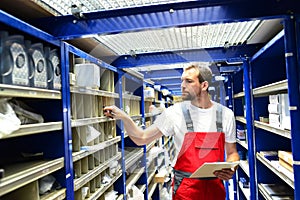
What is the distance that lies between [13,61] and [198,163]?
1.67 metres

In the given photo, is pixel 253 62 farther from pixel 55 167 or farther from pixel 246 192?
pixel 55 167

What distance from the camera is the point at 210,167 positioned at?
2012 mm

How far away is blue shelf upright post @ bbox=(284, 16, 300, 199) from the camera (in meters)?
1.78

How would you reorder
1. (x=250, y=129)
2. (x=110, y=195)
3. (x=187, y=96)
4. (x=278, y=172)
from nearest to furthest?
(x=278, y=172) → (x=187, y=96) → (x=110, y=195) → (x=250, y=129)

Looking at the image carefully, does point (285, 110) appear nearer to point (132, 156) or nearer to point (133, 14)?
point (133, 14)

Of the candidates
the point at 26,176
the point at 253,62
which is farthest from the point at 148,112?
the point at 26,176

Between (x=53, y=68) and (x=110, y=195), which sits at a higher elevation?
(x=53, y=68)

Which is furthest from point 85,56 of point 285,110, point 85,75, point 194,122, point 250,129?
point 250,129

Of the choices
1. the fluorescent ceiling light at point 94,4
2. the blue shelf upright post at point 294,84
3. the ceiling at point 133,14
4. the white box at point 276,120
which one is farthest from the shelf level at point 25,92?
the white box at point 276,120

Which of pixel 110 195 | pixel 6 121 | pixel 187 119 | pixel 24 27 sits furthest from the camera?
pixel 110 195

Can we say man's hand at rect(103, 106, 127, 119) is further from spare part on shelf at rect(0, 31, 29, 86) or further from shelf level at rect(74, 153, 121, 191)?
spare part on shelf at rect(0, 31, 29, 86)

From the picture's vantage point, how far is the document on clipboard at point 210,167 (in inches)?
76.4

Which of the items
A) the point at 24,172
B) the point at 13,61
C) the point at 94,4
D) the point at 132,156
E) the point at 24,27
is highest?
the point at 94,4

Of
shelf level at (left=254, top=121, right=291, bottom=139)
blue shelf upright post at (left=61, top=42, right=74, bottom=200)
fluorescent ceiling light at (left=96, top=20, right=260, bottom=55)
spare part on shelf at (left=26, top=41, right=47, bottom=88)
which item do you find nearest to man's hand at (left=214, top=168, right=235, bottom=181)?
shelf level at (left=254, top=121, right=291, bottom=139)
